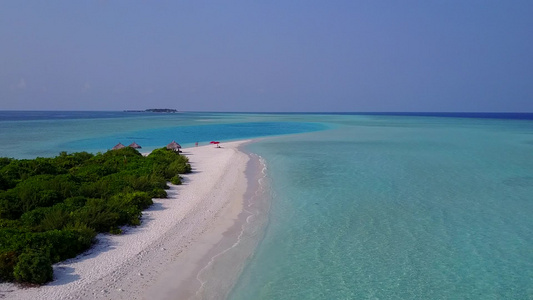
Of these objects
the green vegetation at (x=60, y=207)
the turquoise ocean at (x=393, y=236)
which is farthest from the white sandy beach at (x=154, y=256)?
the turquoise ocean at (x=393, y=236)

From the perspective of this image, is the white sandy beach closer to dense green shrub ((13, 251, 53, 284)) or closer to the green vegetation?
dense green shrub ((13, 251, 53, 284))

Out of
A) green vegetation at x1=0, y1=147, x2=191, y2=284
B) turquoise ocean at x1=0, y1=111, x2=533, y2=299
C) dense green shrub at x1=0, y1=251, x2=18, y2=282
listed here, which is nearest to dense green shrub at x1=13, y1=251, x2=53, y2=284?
green vegetation at x1=0, y1=147, x2=191, y2=284

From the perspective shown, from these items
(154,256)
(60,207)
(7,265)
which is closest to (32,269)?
(7,265)

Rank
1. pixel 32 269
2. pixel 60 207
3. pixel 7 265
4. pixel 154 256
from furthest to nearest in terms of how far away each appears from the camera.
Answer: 1. pixel 60 207
2. pixel 154 256
3. pixel 7 265
4. pixel 32 269

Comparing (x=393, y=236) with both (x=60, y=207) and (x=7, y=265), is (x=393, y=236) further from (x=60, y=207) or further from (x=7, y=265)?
(x=60, y=207)

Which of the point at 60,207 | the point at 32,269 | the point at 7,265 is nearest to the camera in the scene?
the point at 32,269

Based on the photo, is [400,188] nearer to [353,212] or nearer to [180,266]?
[353,212]

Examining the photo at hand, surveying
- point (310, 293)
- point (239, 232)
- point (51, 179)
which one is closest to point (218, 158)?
point (51, 179)
